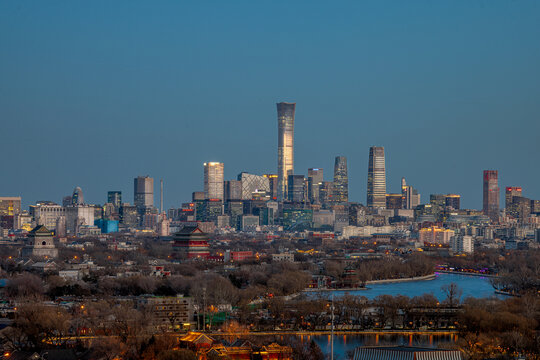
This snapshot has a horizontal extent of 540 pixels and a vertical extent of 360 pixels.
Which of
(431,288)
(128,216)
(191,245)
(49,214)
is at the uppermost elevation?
(191,245)

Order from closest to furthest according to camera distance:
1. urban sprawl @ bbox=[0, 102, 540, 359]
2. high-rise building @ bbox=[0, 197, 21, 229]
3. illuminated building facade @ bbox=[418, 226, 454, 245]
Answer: urban sprawl @ bbox=[0, 102, 540, 359]
illuminated building facade @ bbox=[418, 226, 454, 245]
high-rise building @ bbox=[0, 197, 21, 229]

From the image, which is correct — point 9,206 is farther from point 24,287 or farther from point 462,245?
point 24,287

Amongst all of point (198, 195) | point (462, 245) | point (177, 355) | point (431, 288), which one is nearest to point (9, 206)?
point (198, 195)

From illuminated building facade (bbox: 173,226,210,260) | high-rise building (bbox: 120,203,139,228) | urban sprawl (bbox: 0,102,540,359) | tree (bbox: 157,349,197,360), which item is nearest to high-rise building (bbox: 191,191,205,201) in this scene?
high-rise building (bbox: 120,203,139,228)

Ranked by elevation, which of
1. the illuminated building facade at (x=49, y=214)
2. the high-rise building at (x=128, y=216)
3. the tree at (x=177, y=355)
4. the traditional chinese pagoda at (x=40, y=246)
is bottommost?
the high-rise building at (x=128, y=216)

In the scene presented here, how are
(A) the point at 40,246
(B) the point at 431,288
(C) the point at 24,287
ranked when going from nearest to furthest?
(C) the point at 24,287, (B) the point at 431,288, (A) the point at 40,246

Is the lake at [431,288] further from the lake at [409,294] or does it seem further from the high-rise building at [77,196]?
the high-rise building at [77,196]

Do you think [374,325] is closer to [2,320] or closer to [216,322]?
[216,322]

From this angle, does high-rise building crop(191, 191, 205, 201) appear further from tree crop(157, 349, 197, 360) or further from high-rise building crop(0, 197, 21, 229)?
tree crop(157, 349, 197, 360)

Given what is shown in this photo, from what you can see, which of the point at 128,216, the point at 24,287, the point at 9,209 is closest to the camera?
the point at 24,287

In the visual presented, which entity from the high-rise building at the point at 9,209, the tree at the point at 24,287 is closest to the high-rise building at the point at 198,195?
the high-rise building at the point at 9,209

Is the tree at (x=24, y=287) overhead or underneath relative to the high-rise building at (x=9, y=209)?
overhead

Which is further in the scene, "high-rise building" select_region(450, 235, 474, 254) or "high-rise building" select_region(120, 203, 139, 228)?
"high-rise building" select_region(120, 203, 139, 228)
